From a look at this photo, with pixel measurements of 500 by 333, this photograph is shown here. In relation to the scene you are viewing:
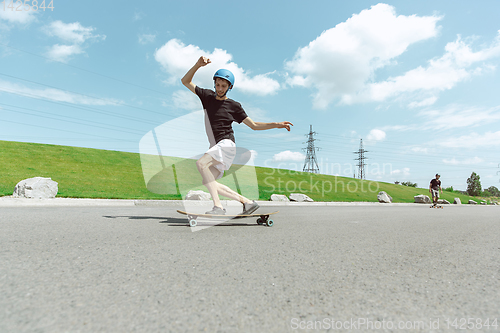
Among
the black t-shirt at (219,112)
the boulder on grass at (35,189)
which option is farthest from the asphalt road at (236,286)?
the boulder on grass at (35,189)

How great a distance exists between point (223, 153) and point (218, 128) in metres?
0.49

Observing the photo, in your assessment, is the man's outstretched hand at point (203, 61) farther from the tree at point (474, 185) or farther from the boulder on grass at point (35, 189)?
the tree at point (474, 185)

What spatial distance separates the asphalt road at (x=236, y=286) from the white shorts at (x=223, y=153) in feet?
6.40

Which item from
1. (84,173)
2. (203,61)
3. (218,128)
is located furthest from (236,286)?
(84,173)

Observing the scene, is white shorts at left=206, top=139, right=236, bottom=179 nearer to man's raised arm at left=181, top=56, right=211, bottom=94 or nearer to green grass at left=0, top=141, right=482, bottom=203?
man's raised arm at left=181, top=56, right=211, bottom=94

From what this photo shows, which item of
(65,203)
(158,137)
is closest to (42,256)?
(158,137)

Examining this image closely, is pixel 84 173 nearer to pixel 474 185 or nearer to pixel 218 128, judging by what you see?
pixel 218 128

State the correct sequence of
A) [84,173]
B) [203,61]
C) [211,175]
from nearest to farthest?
[203,61]
[211,175]
[84,173]

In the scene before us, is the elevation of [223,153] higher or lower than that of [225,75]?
lower

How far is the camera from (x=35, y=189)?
9.86 metres

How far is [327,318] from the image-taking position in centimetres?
145

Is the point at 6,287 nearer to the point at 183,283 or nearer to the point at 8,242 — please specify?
the point at 183,283

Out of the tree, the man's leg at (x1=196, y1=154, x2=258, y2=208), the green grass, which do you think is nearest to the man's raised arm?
the man's leg at (x1=196, y1=154, x2=258, y2=208)

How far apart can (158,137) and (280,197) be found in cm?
1248
